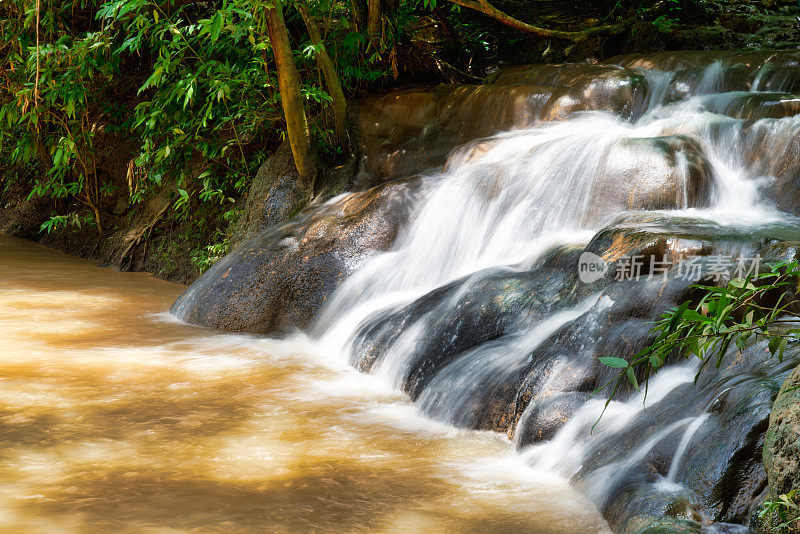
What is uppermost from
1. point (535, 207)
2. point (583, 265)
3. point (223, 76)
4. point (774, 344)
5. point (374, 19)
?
point (374, 19)

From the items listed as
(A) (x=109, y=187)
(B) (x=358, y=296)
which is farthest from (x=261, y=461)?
(A) (x=109, y=187)

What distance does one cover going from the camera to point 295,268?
17.9ft

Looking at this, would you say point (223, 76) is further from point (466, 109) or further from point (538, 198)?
point (538, 198)

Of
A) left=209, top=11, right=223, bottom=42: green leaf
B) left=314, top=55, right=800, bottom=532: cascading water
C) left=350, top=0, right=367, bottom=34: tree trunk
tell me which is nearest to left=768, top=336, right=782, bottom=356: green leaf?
left=314, top=55, right=800, bottom=532: cascading water

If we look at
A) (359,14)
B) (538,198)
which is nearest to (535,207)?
(538,198)

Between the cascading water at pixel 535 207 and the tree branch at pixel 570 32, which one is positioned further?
the tree branch at pixel 570 32

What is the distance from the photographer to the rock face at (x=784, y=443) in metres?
1.99

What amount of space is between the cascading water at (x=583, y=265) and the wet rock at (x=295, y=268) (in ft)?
0.08

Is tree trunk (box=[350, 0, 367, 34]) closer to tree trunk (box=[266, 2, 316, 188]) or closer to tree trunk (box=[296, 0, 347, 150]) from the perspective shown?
tree trunk (box=[296, 0, 347, 150])

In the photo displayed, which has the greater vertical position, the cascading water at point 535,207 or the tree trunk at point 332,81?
the tree trunk at point 332,81

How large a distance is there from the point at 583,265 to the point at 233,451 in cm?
183

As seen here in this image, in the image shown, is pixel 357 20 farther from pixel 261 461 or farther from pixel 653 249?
pixel 261 461

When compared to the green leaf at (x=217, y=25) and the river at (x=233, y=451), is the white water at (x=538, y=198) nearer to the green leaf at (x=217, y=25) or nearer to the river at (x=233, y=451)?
the river at (x=233, y=451)

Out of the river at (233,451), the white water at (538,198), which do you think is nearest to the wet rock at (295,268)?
A: the white water at (538,198)
